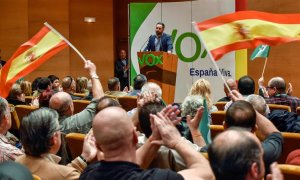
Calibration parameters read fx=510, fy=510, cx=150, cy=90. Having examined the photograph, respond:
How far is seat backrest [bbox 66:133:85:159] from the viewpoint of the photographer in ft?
12.9

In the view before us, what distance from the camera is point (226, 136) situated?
2041 millimetres

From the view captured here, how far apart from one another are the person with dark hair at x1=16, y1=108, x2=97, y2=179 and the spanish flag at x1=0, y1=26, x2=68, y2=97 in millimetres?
1587

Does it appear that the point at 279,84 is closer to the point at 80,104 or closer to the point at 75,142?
the point at 80,104

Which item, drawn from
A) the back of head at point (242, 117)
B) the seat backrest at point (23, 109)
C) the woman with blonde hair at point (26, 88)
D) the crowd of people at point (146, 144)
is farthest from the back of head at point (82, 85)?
the back of head at point (242, 117)

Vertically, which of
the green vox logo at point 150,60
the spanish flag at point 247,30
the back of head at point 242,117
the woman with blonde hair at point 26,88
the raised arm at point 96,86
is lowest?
the woman with blonde hair at point 26,88

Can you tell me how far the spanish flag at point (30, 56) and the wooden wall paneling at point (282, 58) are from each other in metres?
7.99

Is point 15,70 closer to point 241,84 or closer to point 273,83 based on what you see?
point 241,84

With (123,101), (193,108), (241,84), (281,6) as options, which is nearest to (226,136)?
(193,108)

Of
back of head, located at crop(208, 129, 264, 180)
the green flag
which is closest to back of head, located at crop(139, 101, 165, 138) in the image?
back of head, located at crop(208, 129, 264, 180)

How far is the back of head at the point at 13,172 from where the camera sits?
5.65 ft

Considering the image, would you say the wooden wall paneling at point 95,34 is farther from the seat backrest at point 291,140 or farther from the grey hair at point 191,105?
the seat backrest at point 291,140

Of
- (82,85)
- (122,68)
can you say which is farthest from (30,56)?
(122,68)

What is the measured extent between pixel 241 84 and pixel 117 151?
384cm

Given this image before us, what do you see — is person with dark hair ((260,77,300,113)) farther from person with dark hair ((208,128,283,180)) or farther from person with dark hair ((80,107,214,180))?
person with dark hair ((208,128,283,180))
